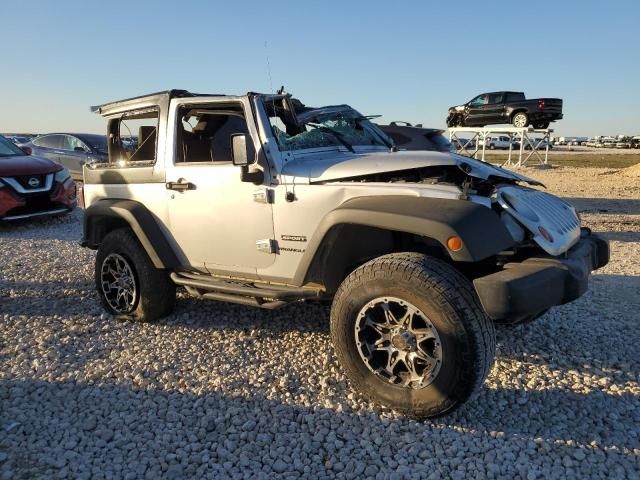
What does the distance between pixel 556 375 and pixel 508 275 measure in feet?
4.21

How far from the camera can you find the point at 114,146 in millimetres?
5480

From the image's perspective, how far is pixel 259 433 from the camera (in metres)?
3.10

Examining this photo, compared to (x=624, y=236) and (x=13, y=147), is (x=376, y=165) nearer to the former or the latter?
(x=624, y=236)

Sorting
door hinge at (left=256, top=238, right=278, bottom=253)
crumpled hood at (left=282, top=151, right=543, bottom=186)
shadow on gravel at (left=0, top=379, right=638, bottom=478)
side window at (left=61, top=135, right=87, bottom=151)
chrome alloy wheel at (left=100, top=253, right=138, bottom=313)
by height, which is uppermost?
side window at (left=61, top=135, right=87, bottom=151)

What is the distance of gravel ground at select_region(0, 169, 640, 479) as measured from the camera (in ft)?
9.25

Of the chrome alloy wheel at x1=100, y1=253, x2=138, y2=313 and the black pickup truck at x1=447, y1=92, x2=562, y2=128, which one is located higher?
the black pickup truck at x1=447, y1=92, x2=562, y2=128

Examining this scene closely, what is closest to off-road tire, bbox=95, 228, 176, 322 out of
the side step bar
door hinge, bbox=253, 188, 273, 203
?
the side step bar

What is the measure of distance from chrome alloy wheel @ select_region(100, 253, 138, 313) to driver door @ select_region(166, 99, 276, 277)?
682 mm

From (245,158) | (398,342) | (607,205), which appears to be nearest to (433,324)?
(398,342)

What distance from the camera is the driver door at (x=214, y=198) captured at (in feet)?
13.0

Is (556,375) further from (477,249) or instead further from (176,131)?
(176,131)

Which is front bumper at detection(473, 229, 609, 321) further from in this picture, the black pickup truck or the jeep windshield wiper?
the black pickup truck

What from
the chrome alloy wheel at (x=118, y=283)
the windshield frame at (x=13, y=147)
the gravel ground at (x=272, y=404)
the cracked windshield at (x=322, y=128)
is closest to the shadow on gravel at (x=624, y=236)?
the gravel ground at (x=272, y=404)

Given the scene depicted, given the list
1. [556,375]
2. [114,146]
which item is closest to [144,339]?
[114,146]
